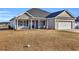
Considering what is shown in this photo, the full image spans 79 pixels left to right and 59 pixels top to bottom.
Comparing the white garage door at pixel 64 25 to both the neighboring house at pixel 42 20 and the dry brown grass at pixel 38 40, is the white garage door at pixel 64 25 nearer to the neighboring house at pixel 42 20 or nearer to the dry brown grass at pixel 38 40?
the neighboring house at pixel 42 20

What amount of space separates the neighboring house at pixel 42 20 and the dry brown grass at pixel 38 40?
13cm

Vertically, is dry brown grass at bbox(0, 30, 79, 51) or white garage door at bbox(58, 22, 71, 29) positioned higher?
white garage door at bbox(58, 22, 71, 29)

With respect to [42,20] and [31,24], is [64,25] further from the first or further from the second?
[31,24]

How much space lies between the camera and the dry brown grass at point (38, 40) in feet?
31.9

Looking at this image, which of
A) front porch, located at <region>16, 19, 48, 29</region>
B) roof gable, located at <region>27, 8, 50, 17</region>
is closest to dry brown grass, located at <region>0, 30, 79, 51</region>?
front porch, located at <region>16, 19, 48, 29</region>

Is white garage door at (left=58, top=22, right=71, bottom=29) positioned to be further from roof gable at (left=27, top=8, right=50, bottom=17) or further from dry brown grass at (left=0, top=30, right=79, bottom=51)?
roof gable at (left=27, top=8, right=50, bottom=17)

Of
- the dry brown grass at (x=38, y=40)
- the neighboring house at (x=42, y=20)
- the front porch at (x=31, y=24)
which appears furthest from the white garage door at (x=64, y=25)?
the front porch at (x=31, y=24)

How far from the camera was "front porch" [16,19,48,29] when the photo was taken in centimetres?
991

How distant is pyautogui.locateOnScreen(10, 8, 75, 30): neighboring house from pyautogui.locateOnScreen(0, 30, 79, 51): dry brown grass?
133mm
